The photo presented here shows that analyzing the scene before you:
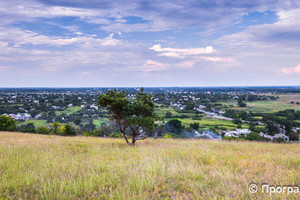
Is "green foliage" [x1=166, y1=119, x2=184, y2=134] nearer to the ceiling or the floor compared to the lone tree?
nearer to the floor

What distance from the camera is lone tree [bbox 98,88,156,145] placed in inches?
508

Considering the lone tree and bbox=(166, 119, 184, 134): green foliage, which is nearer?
the lone tree

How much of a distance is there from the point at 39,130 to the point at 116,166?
119 feet

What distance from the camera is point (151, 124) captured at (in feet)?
42.7

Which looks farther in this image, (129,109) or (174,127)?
(174,127)

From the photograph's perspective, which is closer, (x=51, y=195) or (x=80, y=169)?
(x=51, y=195)

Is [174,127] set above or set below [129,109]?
below

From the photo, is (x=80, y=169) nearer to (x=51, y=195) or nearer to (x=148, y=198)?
(x=51, y=195)

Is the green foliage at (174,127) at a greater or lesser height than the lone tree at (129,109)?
lesser

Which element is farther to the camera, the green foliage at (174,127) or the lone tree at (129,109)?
the green foliage at (174,127)

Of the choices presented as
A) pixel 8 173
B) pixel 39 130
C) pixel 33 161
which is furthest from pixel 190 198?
pixel 39 130

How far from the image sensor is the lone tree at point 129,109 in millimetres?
12899

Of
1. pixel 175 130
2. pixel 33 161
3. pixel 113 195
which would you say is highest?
pixel 113 195

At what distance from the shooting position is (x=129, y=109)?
44.2 ft
